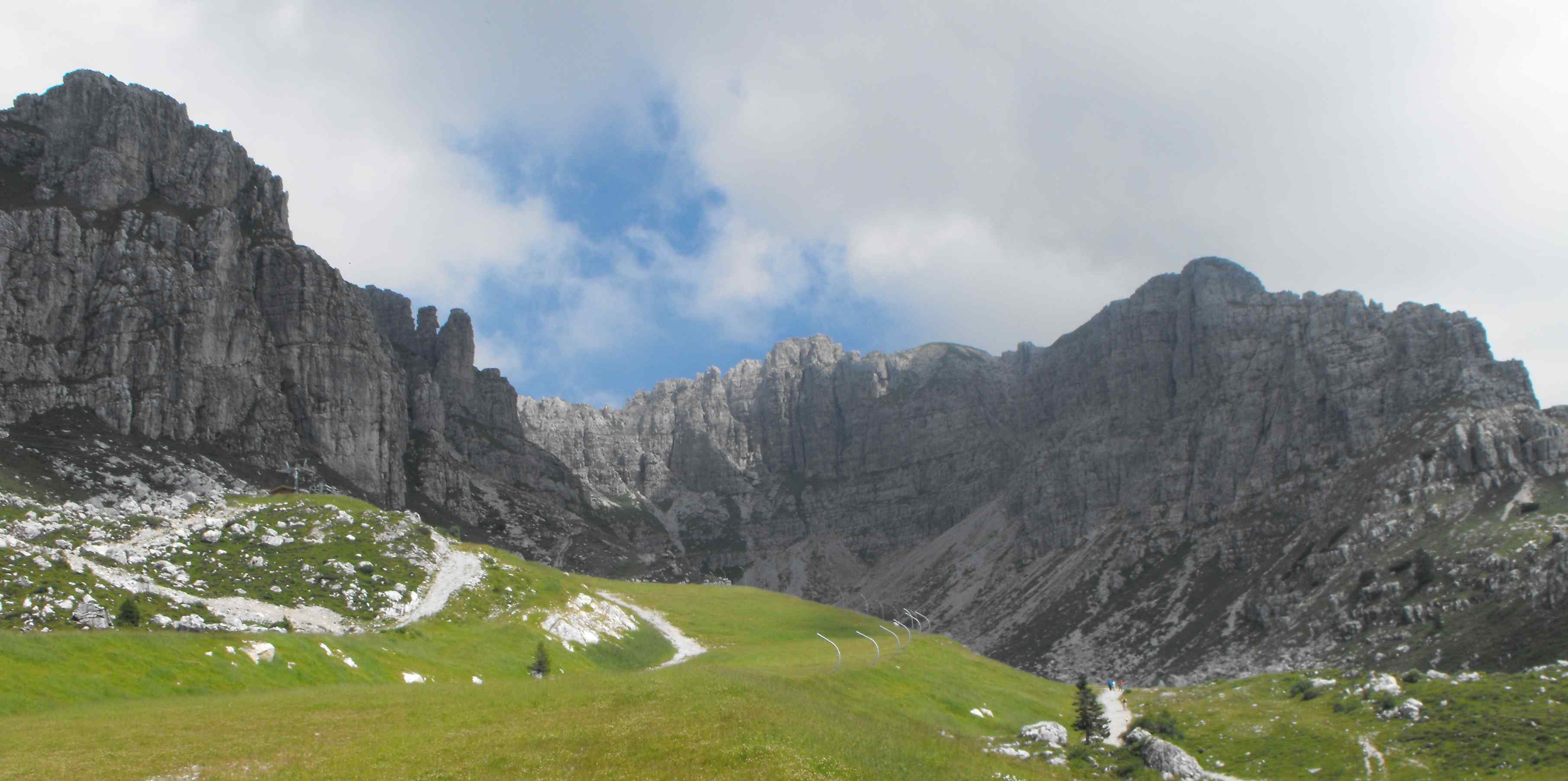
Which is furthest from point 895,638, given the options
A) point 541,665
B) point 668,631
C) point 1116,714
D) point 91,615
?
point 91,615

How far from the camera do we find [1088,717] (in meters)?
56.7

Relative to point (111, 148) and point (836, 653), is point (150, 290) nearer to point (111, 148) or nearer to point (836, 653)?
point (111, 148)

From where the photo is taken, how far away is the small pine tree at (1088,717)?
56.4 meters

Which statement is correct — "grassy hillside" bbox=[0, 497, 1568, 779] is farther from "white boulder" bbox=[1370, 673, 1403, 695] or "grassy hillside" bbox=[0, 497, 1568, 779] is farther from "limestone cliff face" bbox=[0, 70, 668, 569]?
"limestone cliff face" bbox=[0, 70, 668, 569]

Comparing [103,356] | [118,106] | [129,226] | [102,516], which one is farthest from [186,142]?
[102,516]

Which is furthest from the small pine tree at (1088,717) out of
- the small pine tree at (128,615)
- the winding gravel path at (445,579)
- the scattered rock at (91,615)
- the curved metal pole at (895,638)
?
the scattered rock at (91,615)

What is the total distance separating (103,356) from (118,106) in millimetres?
51396

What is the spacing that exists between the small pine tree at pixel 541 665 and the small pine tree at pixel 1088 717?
1304 inches

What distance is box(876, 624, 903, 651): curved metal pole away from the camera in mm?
89875

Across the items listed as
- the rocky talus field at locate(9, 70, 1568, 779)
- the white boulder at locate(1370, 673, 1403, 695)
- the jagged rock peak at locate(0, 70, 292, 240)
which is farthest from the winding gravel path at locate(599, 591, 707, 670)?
the jagged rock peak at locate(0, 70, 292, 240)

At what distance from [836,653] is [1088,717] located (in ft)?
104

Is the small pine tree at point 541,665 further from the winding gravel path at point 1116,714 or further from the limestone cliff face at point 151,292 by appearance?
the limestone cliff face at point 151,292

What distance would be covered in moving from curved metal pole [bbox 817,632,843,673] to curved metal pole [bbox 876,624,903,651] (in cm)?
490

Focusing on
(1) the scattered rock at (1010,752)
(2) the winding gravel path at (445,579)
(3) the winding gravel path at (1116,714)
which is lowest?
(3) the winding gravel path at (1116,714)
